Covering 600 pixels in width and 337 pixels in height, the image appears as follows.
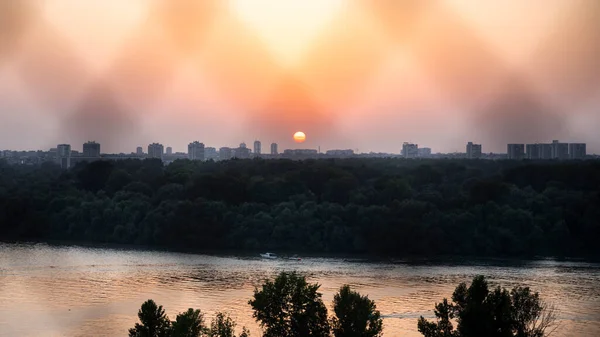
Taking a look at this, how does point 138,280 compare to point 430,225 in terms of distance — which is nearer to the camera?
point 138,280

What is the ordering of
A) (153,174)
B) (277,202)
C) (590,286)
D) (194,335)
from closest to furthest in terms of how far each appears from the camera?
(194,335) < (590,286) < (277,202) < (153,174)

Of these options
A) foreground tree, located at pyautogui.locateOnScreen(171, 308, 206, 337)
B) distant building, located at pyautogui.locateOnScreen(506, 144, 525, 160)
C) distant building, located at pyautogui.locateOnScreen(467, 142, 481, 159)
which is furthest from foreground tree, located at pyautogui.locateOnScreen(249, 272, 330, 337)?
distant building, located at pyautogui.locateOnScreen(467, 142, 481, 159)

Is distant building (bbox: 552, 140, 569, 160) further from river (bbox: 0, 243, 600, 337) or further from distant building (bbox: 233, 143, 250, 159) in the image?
river (bbox: 0, 243, 600, 337)

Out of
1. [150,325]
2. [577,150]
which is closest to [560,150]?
[577,150]

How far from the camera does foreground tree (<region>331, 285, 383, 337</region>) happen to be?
24.4 ft

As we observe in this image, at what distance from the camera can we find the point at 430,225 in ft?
64.9

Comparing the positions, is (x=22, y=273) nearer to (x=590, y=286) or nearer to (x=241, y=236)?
(x=241, y=236)

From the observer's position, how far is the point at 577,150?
163ft

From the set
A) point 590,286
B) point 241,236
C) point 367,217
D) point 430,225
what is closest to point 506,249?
point 430,225

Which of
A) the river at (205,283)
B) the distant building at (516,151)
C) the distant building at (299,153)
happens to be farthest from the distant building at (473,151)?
the river at (205,283)

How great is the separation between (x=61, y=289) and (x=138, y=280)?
1486 millimetres

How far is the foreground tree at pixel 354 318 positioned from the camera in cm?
745

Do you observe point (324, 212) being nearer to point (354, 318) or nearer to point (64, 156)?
point (354, 318)

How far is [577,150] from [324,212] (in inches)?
1296
